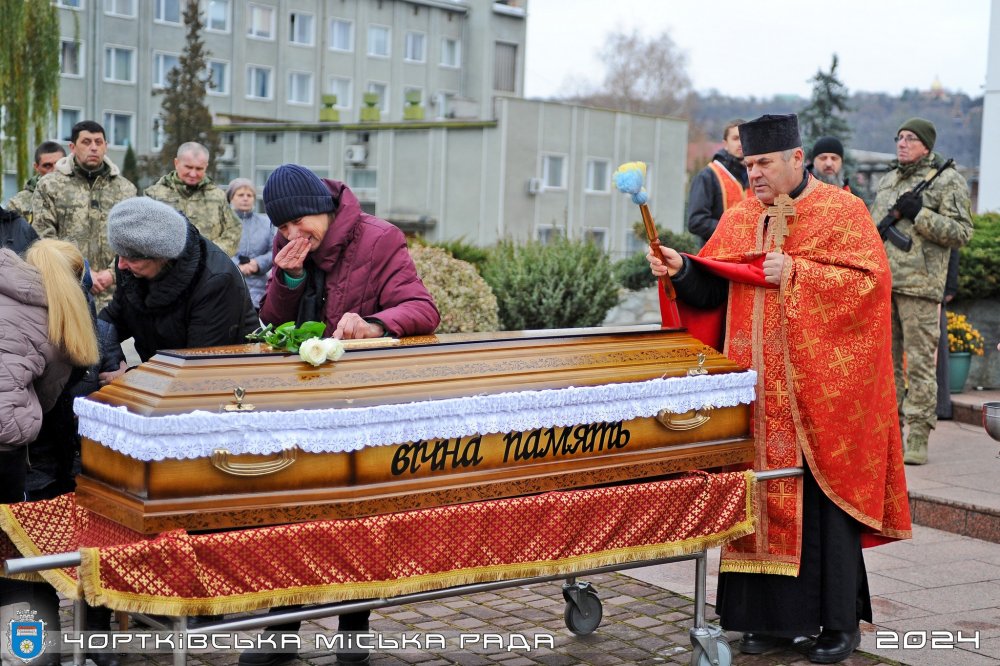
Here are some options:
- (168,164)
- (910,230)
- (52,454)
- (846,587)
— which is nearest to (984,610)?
(846,587)

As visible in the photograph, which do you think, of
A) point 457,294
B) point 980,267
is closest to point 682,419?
point 457,294

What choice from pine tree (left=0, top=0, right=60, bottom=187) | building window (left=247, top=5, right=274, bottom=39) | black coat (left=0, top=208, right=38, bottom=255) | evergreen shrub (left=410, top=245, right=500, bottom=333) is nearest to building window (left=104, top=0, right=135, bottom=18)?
building window (left=247, top=5, right=274, bottom=39)

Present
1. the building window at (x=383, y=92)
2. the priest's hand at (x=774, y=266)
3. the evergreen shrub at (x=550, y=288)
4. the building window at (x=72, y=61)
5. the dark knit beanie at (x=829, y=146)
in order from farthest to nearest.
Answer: the building window at (x=383, y=92) < the building window at (x=72, y=61) < the evergreen shrub at (x=550, y=288) < the dark knit beanie at (x=829, y=146) < the priest's hand at (x=774, y=266)

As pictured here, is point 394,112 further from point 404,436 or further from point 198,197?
point 404,436

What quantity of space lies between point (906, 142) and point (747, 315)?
3.79m

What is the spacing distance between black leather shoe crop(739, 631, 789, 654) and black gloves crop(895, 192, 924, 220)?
154 inches

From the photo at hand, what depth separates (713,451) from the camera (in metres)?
4.53

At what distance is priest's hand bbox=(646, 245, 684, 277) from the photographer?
4.63 metres

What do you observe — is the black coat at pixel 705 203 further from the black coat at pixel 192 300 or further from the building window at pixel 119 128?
the building window at pixel 119 128

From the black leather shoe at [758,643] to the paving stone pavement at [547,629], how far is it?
0.10ft

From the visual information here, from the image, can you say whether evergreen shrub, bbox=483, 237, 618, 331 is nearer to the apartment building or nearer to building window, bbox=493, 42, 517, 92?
the apartment building

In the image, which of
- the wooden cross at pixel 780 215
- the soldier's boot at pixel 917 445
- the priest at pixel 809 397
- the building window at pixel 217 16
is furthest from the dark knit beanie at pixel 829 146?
the building window at pixel 217 16

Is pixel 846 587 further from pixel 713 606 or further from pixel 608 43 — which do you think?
pixel 608 43

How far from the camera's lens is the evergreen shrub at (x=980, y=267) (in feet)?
33.9
